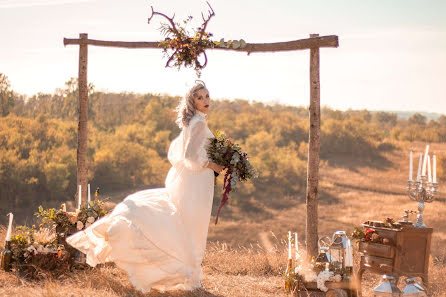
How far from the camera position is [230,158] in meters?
5.04

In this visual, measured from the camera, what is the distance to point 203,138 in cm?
501

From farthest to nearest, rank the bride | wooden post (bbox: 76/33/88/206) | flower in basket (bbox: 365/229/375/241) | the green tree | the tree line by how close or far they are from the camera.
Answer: the green tree → the tree line → wooden post (bbox: 76/33/88/206) → flower in basket (bbox: 365/229/375/241) → the bride

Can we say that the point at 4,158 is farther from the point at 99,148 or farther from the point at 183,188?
the point at 183,188

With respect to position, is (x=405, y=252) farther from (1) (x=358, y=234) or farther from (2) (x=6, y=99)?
(2) (x=6, y=99)

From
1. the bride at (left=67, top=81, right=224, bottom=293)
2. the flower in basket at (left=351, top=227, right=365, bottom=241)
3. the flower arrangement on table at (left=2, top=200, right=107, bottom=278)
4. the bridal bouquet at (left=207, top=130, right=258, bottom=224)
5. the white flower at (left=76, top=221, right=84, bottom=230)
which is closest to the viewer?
the bride at (left=67, top=81, right=224, bottom=293)

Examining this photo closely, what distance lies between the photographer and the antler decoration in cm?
604

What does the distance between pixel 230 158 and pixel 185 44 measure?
5.67ft

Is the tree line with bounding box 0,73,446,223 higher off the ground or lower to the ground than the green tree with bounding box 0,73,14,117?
lower

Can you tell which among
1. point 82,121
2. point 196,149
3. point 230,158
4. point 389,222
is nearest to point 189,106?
point 196,149

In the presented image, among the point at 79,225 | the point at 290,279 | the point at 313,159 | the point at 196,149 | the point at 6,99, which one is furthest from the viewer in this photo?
the point at 6,99

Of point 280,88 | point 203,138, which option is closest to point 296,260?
point 203,138

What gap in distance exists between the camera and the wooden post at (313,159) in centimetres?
595

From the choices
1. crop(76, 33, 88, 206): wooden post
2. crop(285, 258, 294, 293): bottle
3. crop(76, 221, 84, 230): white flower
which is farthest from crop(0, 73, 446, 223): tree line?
crop(285, 258, 294, 293): bottle

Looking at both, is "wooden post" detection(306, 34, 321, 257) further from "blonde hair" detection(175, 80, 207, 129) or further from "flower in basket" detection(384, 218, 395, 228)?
"blonde hair" detection(175, 80, 207, 129)
